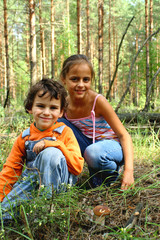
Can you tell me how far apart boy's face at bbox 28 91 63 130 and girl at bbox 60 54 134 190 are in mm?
434

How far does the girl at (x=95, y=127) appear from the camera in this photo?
195 centimetres

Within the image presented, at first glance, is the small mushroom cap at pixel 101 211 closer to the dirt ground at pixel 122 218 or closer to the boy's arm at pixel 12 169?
the dirt ground at pixel 122 218

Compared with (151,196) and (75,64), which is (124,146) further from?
(75,64)

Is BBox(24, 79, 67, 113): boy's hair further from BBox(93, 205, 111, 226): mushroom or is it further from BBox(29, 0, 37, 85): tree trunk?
BBox(29, 0, 37, 85): tree trunk

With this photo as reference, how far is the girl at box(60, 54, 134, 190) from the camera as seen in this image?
195cm

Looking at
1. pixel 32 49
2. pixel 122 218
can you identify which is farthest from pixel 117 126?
pixel 32 49

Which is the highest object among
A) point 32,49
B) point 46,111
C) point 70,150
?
point 32,49

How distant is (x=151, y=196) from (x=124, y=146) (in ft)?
1.80

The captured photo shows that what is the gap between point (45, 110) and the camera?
1.70 metres

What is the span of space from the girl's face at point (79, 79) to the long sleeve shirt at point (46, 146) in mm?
456

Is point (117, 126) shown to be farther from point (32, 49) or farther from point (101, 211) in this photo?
point (32, 49)

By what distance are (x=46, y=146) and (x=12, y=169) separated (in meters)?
0.39

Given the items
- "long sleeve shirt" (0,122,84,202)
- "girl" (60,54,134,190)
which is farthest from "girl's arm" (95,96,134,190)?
"long sleeve shirt" (0,122,84,202)

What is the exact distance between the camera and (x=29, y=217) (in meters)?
1.28
